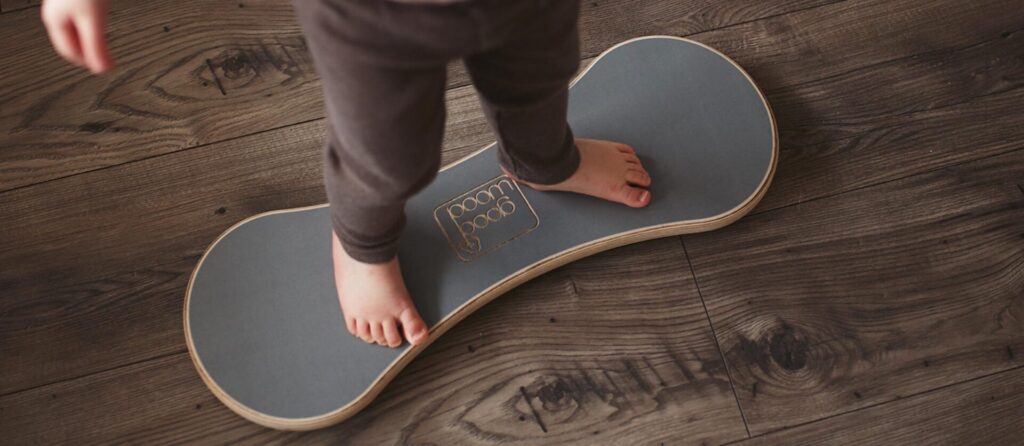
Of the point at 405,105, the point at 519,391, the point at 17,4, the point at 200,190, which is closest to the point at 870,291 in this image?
the point at 519,391

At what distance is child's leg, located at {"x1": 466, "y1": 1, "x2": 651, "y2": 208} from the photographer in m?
0.65

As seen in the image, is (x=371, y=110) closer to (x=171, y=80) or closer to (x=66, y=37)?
(x=66, y=37)

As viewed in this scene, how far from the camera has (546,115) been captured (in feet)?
2.54

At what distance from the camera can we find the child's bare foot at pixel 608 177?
3.11 feet

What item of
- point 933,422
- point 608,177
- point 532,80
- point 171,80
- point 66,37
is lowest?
point 933,422

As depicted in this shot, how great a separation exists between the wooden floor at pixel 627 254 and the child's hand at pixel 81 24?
0.51m

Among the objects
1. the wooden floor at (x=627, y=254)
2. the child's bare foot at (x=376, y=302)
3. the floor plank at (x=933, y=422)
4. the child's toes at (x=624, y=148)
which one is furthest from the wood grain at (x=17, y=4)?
the floor plank at (x=933, y=422)

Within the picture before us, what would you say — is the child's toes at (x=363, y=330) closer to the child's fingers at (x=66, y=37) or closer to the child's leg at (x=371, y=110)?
the child's leg at (x=371, y=110)

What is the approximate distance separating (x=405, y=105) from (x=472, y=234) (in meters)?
0.39

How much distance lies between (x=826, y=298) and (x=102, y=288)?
86 cm

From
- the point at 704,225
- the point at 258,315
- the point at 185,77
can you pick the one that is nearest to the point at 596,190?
the point at 704,225

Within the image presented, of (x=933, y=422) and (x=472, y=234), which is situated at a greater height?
(x=472, y=234)

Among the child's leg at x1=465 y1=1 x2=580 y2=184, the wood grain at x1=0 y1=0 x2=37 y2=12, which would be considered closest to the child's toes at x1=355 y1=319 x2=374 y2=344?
the child's leg at x1=465 y1=1 x2=580 y2=184

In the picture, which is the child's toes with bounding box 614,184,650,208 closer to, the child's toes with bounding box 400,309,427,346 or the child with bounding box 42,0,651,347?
the child with bounding box 42,0,651,347
